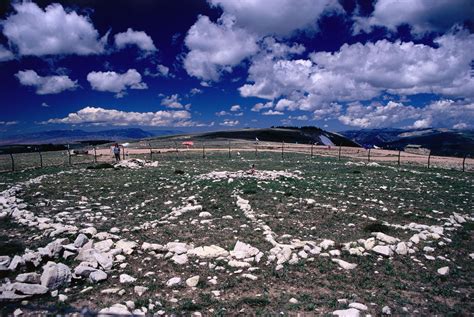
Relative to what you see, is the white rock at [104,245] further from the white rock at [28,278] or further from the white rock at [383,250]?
the white rock at [383,250]

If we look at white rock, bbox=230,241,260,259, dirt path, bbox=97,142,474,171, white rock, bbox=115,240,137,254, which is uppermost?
white rock, bbox=115,240,137,254

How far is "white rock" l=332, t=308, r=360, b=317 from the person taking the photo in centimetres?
693

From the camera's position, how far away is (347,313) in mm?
6988

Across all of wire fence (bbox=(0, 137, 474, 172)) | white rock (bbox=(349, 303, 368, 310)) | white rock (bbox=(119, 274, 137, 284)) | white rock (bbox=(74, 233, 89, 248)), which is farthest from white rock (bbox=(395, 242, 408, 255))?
wire fence (bbox=(0, 137, 474, 172))

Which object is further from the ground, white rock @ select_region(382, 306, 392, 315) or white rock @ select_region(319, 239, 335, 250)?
white rock @ select_region(319, 239, 335, 250)

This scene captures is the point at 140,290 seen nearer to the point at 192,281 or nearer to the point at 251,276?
the point at 192,281

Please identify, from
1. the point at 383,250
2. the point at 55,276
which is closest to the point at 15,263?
the point at 55,276

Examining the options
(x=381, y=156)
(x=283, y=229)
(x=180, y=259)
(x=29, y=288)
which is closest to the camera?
(x=29, y=288)

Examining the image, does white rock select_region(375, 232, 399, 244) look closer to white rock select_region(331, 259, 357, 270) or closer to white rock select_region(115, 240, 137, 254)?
white rock select_region(331, 259, 357, 270)

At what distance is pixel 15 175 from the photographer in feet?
96.4

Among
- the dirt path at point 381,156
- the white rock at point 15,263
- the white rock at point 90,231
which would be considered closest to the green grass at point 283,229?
the white rock at point 90,231

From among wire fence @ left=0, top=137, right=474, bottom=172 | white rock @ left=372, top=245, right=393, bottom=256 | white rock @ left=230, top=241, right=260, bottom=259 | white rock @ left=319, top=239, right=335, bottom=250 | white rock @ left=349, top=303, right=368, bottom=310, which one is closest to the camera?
white rock @ left=349, top=303, right=368, bottom=310

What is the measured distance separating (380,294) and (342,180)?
57.0 ft

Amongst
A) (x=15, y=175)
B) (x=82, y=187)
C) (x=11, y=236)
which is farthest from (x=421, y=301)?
(x=15, y=175)
